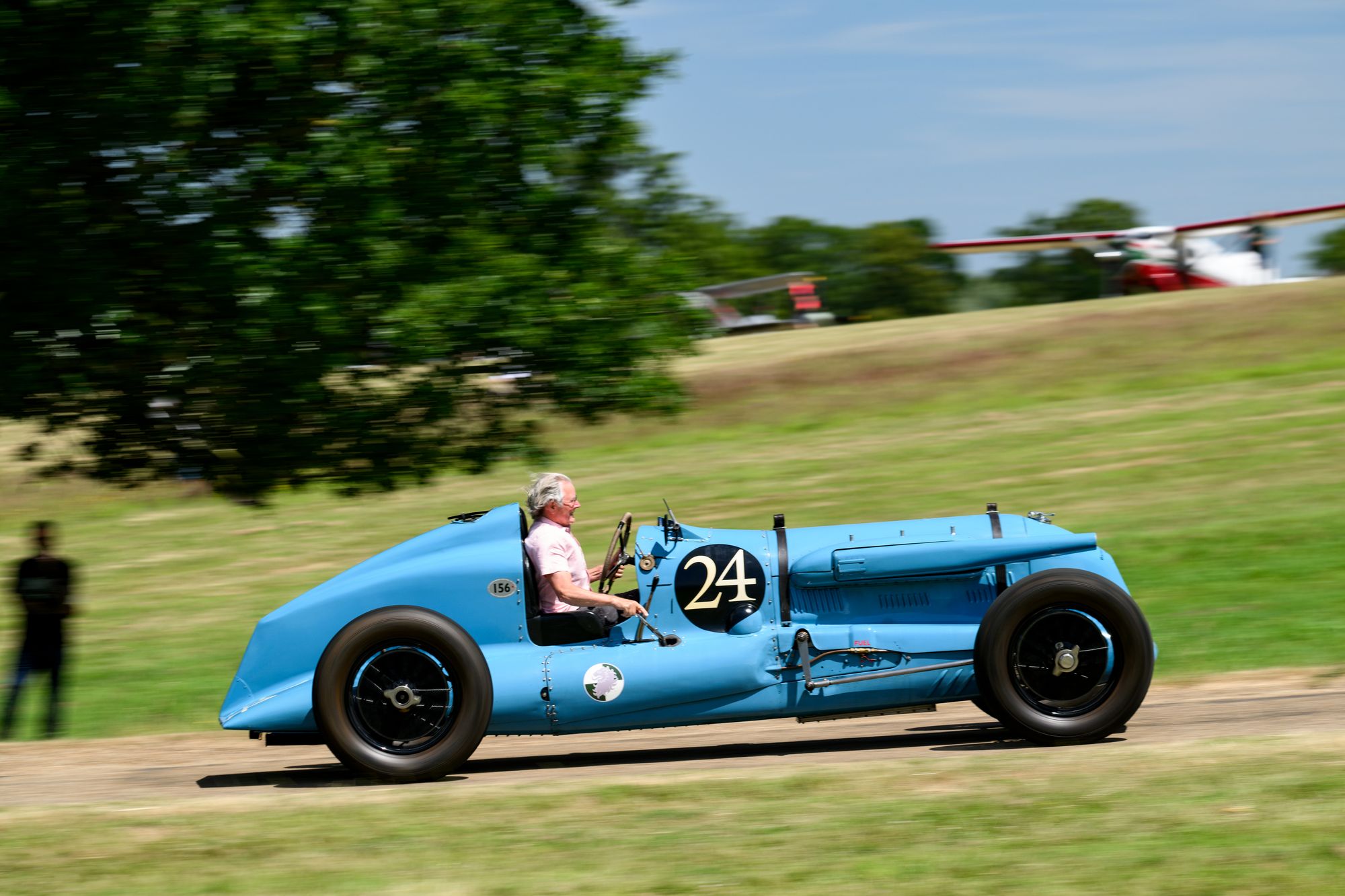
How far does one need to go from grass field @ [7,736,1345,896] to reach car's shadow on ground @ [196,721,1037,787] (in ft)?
2.24

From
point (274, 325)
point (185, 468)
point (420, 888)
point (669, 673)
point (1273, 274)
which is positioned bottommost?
point (420, 888)

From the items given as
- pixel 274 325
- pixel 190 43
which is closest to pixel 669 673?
pixel 274 325

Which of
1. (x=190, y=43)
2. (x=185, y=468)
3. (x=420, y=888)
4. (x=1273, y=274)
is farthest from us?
(x=1273, y=274)

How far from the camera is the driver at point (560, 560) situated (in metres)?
7.15

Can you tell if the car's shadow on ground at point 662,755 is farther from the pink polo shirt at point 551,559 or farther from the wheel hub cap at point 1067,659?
the pink polo shirt at point 551,559

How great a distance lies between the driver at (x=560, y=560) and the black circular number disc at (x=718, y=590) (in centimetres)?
25

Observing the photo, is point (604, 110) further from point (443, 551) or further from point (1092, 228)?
point (1092, 228)

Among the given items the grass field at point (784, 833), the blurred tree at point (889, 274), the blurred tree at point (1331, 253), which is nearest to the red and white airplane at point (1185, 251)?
the grass field at point (784, 833)

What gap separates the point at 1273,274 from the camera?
45.1 meters

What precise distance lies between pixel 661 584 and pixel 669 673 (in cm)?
47

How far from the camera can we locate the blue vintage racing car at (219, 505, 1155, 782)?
22.6ft

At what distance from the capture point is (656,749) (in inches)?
314

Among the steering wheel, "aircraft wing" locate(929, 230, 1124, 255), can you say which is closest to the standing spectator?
the steering wheel

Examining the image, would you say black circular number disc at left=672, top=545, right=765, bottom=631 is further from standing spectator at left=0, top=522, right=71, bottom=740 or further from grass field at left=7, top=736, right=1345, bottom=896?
standing spectator at left=0, top=522, right=71, bottom=740
